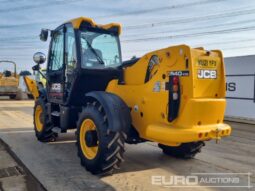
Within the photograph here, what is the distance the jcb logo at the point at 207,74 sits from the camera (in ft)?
15.8

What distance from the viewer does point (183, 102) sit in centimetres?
471

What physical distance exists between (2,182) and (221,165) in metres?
3.77

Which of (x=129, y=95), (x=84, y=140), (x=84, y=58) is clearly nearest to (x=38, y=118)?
(x=84, y=58)

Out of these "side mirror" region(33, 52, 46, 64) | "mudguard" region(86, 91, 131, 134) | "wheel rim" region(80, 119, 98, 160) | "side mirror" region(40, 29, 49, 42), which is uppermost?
"side mirror" region(40, 29, 49, 42)

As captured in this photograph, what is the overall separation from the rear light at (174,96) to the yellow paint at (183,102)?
6 cm

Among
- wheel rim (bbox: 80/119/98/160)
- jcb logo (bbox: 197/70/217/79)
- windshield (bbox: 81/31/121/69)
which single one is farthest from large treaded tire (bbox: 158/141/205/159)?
windshield (bbox: 81/31/121/69)

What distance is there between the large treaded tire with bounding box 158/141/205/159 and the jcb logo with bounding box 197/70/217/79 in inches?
59.1

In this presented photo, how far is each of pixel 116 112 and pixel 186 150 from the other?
6.11ft

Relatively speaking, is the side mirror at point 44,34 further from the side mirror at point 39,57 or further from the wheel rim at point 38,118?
the wheel rim at point 38,118

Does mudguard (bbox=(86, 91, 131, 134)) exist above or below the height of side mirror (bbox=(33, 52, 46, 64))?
below
